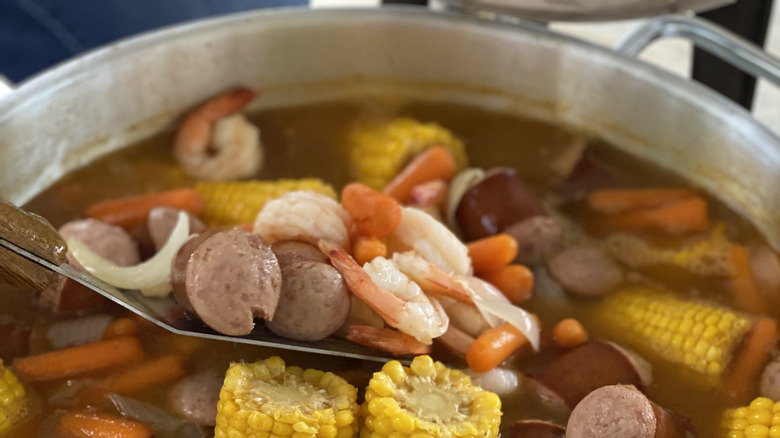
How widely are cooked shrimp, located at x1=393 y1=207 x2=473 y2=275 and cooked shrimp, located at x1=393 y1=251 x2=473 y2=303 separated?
4cm

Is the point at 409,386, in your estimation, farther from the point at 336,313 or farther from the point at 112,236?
the point at 112,236

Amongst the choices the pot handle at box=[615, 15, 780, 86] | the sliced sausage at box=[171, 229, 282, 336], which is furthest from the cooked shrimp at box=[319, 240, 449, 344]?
the pot handle at box=[615, 15, 780, 86]

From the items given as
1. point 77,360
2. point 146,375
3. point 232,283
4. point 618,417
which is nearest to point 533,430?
point 618,417

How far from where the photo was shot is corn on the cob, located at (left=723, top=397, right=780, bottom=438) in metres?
1.34

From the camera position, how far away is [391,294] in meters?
1.36

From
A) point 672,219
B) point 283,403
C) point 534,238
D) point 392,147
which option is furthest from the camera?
point 392,147

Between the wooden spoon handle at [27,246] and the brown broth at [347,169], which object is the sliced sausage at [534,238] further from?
the wooden spoon handle at [27,246]

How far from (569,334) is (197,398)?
2.44 feet

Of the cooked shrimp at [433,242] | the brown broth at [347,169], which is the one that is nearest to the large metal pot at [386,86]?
the brown broth at [347,169]

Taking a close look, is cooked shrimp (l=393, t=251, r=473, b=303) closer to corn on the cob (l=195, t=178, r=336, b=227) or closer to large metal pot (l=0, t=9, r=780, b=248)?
corn on the cob (l=195, t=178, r=336, b=227)

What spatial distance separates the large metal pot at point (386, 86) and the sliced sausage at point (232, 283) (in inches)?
31.4

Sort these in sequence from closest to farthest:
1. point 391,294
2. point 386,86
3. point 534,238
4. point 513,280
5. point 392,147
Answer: point 391,294 → point 513,280 → point 534,238 → point 392,147 → point 386,86

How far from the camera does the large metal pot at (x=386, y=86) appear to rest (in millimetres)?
1875

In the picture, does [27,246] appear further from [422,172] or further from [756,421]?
[756,421]
